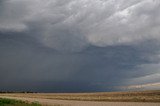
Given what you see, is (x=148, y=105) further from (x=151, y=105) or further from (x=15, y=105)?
(x=15, y=105)

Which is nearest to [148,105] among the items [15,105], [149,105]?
Answer: [149,105]

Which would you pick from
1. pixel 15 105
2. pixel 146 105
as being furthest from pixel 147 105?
pixel 15 105

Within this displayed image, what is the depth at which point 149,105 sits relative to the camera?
177 ft

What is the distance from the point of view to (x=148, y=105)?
53.9 m

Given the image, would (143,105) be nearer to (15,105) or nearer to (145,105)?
(145,105)

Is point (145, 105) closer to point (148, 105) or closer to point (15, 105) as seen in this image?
point (148, 105)

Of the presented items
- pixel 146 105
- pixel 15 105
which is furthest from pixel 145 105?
pixel 15 105

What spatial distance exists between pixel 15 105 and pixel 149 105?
2365 cm

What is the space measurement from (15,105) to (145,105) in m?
23.1

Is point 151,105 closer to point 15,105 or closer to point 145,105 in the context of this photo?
point 145,105

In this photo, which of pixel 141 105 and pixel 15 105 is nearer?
pixel 15 105

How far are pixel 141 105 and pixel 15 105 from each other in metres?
22.4

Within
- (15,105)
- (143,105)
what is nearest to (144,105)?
(143,105)

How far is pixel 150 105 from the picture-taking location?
53844 mm
